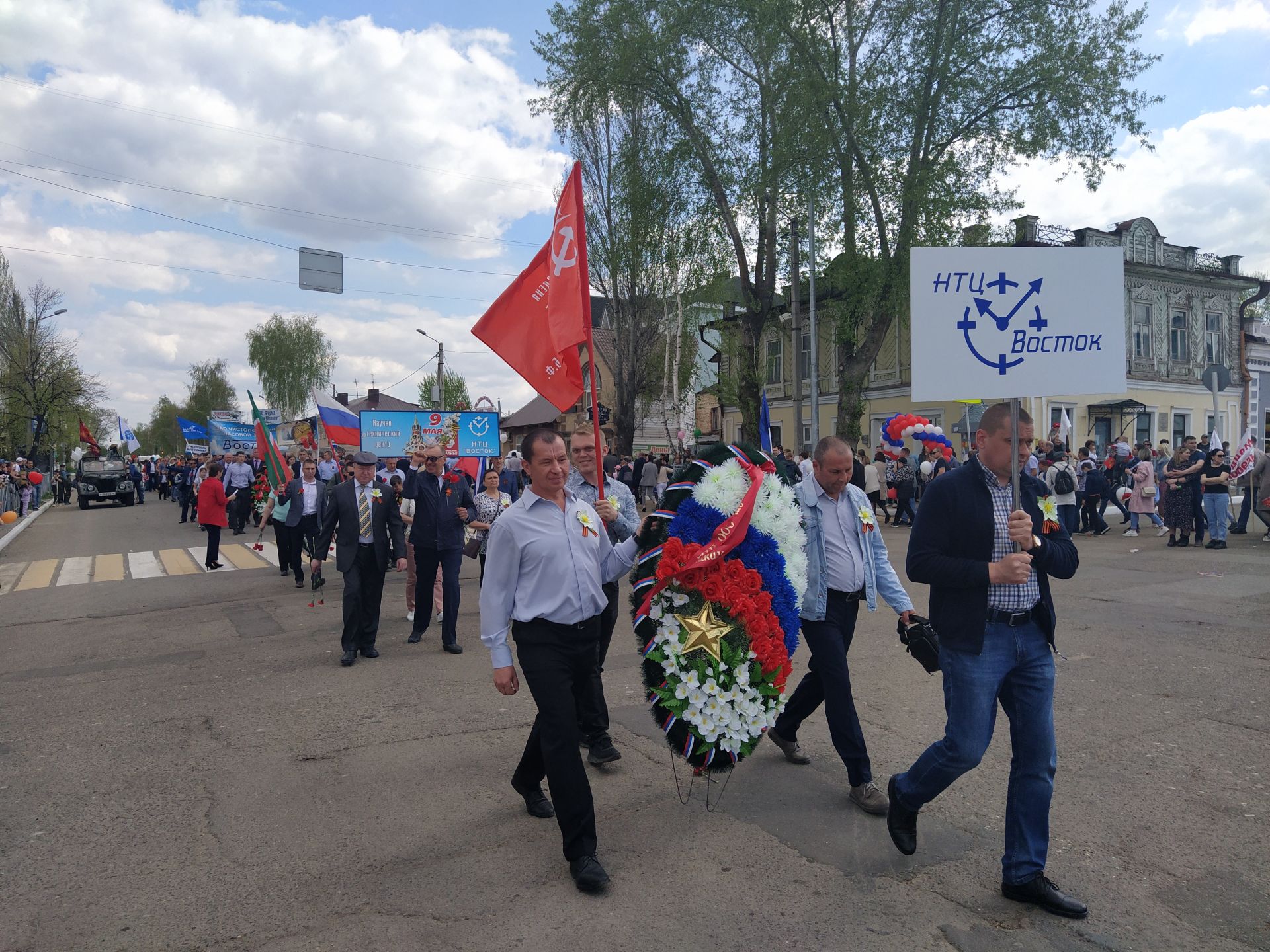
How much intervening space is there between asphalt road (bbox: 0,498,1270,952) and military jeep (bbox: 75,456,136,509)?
Answer: 32486mm

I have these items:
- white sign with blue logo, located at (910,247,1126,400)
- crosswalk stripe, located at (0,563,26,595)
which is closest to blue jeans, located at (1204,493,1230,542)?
white sign with blue logo, located at (910,247,1126,400)

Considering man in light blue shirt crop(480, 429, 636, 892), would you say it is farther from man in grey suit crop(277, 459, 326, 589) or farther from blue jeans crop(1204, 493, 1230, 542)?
blue jeans crop(1204, 493, 1230, 542)

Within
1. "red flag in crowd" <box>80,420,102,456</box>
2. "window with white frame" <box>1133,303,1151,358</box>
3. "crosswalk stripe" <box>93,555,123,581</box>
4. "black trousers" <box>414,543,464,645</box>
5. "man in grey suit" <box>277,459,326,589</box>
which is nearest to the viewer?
"black trousers" <box>414,543,464,645</box>

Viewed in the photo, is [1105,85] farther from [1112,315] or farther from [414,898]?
[414,898]

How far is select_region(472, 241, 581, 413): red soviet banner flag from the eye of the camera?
5312 mm

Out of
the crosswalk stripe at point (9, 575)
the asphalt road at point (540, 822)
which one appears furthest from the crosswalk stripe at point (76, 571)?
the asphalt road at point (540, 822)

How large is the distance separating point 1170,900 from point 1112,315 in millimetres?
2442

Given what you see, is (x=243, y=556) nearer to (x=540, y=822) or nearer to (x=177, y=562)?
(x=177, y=562)

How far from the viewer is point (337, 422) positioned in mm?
19156

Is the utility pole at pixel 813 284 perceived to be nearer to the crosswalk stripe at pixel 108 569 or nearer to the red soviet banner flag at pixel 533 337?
the crosswalk stripe at pixel 108 569

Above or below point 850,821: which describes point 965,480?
above

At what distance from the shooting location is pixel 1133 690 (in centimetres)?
664

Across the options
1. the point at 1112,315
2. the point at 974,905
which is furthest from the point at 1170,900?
the point at 1112,315

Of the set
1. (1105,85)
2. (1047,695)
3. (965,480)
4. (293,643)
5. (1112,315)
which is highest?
(1105,85)
